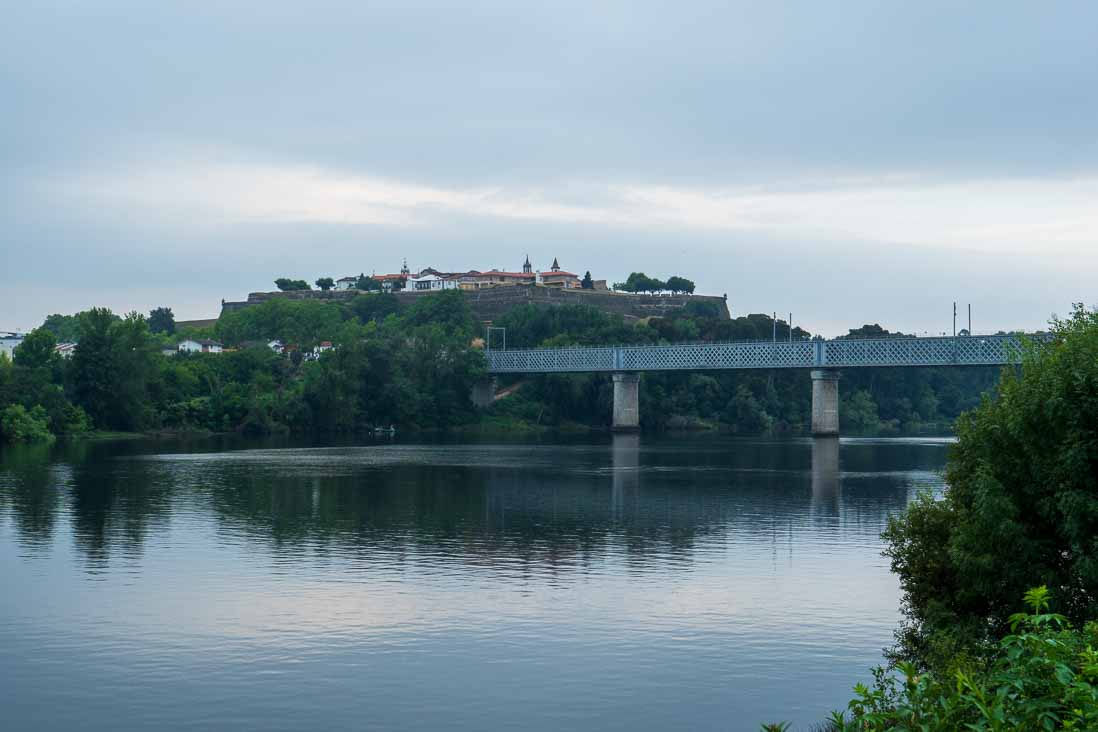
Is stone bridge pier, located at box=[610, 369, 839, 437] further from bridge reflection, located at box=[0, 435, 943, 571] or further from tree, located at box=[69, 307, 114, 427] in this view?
tree, located at box=[69, 307, 114, 427]

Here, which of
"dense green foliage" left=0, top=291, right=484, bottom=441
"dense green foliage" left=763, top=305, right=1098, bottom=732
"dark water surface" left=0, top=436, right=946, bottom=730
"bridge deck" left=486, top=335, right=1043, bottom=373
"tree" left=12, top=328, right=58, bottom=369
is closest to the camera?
"dense green foliage" left=763, top=305, right=1098, bottom=732

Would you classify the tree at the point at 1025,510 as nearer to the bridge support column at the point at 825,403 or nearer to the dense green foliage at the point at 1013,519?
the dense green foliage at the point at 1013,519

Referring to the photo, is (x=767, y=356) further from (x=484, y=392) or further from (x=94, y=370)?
(x=94, y=370)

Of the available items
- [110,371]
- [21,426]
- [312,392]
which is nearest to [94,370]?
[110,371]

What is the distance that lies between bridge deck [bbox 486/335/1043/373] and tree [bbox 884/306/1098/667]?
11657 centimetres

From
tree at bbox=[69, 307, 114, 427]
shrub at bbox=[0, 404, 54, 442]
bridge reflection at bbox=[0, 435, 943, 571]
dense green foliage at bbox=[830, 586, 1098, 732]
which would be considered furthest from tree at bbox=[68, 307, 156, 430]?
dense green foliage at bbox=[830, 586, 1098, 732]

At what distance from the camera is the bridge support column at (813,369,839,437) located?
154 meters

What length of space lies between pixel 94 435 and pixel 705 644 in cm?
11329

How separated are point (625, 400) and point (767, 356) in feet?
71.1

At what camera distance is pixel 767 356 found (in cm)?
16812

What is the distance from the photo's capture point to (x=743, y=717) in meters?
25.4

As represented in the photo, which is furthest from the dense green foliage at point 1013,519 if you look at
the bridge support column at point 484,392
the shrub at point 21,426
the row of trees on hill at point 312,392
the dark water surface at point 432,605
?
the bridge support column at point 484,392

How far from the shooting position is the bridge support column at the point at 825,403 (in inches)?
6078

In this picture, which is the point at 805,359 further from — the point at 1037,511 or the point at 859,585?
the point at 1037,511
